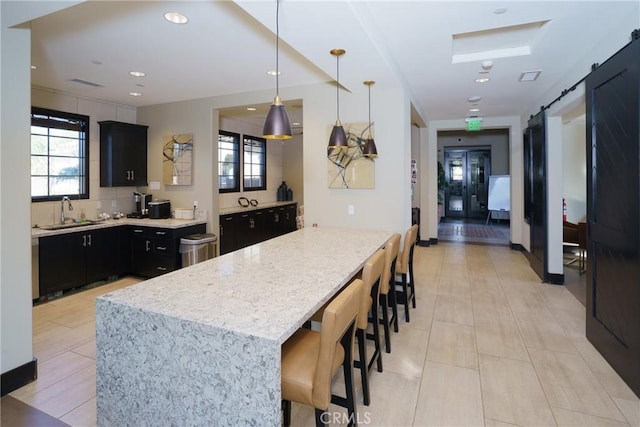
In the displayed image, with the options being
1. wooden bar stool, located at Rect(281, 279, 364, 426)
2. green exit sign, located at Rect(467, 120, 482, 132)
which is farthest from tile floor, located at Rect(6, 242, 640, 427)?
green exit sign, located at Rect(467, 120, 482, 132)

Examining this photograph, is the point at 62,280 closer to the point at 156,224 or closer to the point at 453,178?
the point at 156,224

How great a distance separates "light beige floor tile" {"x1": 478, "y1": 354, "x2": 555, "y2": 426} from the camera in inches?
81.4

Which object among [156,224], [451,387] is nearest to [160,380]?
[451,387]

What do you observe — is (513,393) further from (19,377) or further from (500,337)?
(19,377)

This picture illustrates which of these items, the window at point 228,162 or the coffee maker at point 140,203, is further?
the window at point 228,162

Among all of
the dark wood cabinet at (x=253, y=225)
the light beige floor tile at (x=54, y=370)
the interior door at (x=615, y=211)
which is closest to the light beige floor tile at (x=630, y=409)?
the interior door at (x=615, y=211)

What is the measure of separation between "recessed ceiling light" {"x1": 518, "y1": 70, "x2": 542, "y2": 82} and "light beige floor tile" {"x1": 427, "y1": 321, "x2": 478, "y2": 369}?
10.1 ft

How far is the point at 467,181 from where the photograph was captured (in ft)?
38.7

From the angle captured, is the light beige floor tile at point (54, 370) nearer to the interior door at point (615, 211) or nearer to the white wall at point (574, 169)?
the interior door at point (615, 211)

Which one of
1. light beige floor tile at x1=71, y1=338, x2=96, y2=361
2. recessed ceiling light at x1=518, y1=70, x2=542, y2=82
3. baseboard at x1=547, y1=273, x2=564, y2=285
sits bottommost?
light beige floor tile at x1=71, y1=338, x2=96, y2=361

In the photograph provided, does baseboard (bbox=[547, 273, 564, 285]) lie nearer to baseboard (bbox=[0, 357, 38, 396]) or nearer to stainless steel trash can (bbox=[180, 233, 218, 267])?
stainless steel trash can (bbox=[180, 233, 218, 267])

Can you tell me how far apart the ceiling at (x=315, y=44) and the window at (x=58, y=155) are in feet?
1.39

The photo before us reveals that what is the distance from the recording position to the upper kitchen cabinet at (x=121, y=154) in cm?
507

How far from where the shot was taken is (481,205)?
11758 millimetres
